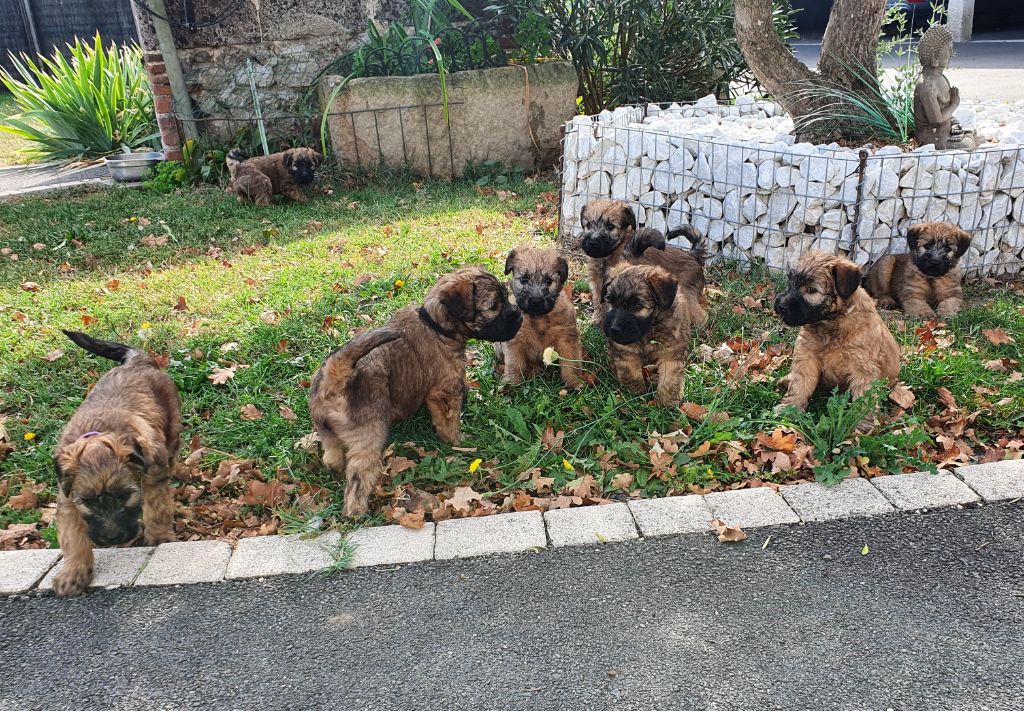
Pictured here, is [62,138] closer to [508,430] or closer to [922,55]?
[508,430]

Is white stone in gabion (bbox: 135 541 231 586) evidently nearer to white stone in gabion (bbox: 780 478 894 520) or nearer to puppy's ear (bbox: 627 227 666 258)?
white stone in gabion (bbox: 780 478 894 520)

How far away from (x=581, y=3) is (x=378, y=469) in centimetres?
877

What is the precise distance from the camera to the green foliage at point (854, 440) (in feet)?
12.5


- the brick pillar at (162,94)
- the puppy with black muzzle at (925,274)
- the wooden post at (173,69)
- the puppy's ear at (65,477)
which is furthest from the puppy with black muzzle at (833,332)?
the brick pillar at (162,94)

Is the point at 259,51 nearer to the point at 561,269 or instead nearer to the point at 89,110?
the point at 89,110

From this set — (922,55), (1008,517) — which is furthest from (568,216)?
(1008,517)

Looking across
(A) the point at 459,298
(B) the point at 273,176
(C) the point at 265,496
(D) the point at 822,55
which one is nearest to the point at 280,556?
(C) the point at 265,496

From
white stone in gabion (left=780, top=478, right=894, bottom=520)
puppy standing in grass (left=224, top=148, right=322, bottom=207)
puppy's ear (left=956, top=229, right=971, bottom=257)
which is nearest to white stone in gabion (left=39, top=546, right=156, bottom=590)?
white stone in gabion (left=780, top=478, right=894, bottom=520)

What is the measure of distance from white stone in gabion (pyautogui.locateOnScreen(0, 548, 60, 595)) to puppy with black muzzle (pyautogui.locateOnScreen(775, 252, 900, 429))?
3.77 m

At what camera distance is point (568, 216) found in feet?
24.5

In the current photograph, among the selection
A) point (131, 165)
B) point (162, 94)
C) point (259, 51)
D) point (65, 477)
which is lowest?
point (65, 477)

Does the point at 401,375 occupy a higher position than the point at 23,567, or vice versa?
the point at 401,375

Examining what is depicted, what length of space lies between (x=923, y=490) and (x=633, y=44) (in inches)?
336

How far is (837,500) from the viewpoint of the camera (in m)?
3.59
